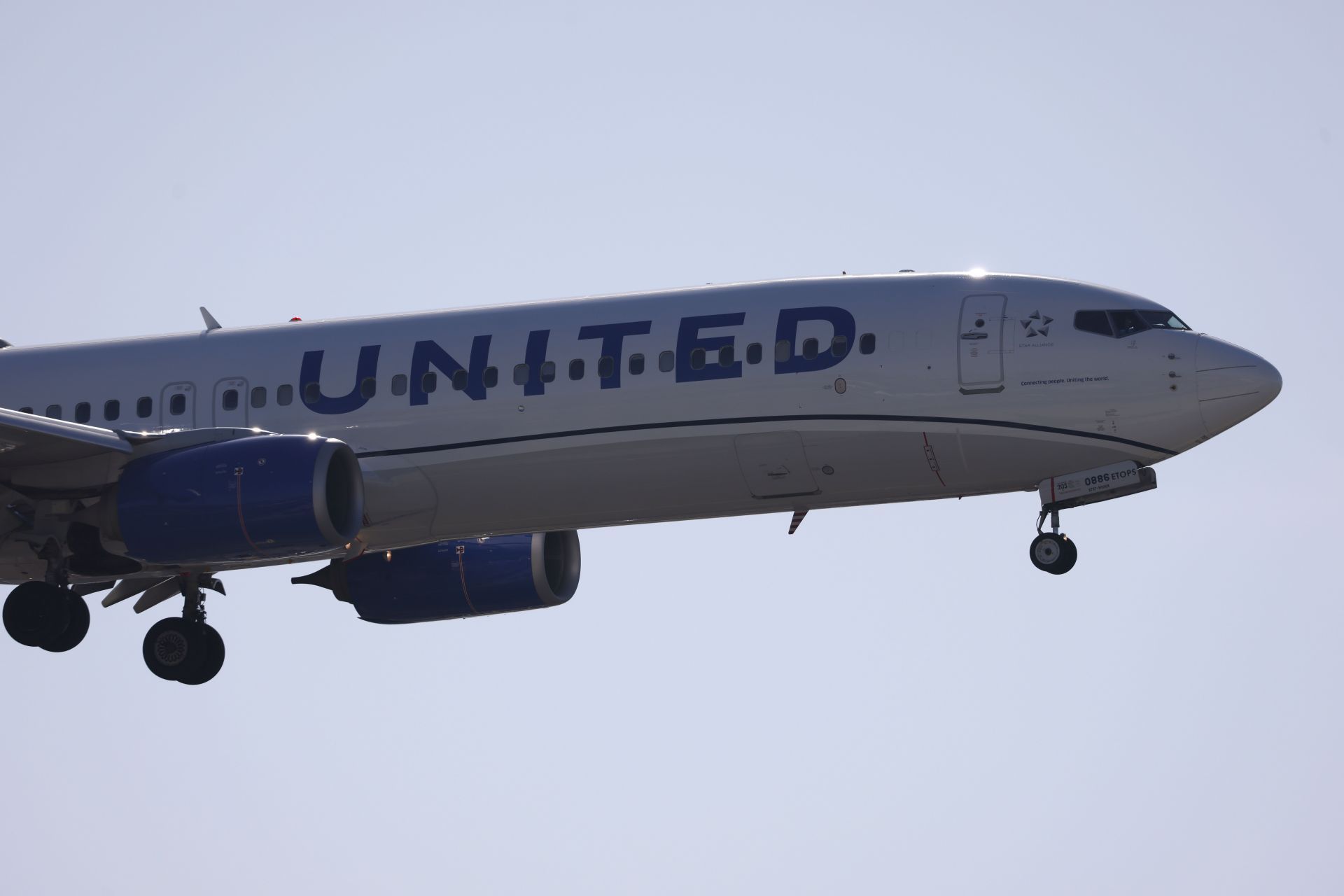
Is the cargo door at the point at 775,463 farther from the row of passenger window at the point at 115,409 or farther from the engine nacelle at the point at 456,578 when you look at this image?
the row of passenger window at the point at 115,409

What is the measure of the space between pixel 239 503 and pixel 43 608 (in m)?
4.98

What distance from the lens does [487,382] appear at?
36.8 metres

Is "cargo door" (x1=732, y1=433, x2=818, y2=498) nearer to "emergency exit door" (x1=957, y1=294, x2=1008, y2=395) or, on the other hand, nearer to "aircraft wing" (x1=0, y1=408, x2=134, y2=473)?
"emergency exit door" (x1=957, y1=294, x2=1008, y2=395)

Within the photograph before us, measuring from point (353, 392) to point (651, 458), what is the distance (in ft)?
16.8

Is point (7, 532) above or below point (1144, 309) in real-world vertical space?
below

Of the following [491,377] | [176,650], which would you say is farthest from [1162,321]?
[176,650]

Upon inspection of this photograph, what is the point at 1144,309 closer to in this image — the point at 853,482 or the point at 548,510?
the point at 853,482

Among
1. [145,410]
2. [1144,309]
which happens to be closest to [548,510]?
[145,410]

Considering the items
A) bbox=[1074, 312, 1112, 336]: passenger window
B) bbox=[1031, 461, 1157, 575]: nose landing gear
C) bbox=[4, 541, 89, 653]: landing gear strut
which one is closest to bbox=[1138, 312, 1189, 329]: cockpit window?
bbox=[1074, 312, 1112, 336]: passenger window

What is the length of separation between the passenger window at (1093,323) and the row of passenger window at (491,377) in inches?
120

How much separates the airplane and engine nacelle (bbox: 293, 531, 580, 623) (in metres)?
3.78

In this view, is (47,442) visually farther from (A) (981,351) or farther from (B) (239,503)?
(A) (981,351)

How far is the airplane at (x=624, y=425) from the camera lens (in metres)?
34.8

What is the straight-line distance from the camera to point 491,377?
36.8m
